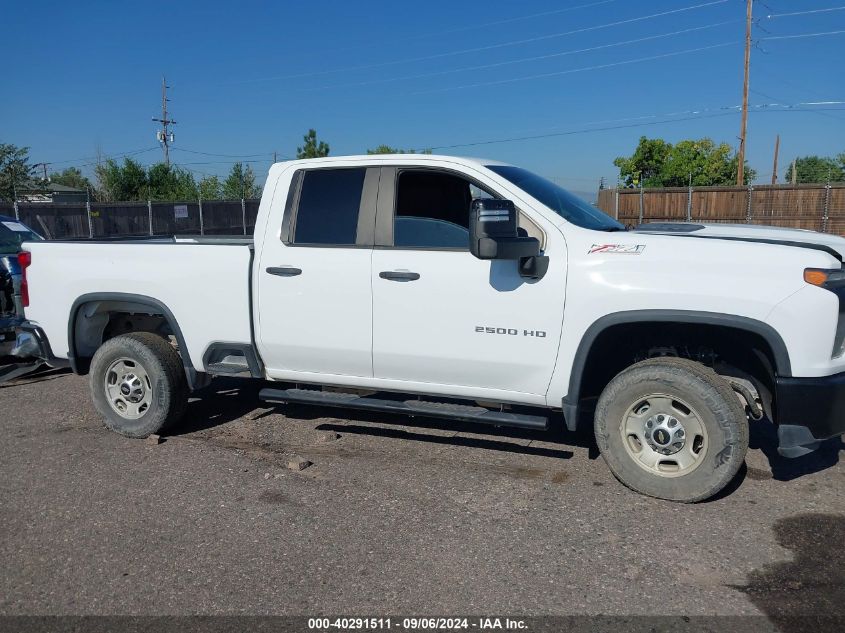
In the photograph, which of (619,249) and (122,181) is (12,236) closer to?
(619,249)

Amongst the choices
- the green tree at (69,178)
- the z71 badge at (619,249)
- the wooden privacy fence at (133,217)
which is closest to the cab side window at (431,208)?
the z71 badge at (619,249)

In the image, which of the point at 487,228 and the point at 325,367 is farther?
the point at 325,367

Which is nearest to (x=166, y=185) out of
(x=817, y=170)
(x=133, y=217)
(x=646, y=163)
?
(x=133, y=217)

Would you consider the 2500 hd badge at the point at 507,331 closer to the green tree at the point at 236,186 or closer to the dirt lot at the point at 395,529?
the dirt lot at the point at 395,529

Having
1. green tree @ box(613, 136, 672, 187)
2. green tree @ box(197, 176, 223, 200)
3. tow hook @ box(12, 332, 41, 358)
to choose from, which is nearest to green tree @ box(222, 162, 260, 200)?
green tree @ box(197, 176, 223, 200)

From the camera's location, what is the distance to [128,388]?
5754 millimetres

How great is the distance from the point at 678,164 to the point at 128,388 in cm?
4924

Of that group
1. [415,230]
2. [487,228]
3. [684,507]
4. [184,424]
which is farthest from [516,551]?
[184,424]

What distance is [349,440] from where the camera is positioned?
5.70m

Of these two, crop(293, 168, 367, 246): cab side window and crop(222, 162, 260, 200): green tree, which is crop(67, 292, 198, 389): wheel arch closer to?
crop(293, 168, 367, 246): cab side window

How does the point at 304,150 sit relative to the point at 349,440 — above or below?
above

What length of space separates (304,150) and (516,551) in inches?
1980

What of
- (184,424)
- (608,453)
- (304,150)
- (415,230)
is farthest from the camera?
(304,150)

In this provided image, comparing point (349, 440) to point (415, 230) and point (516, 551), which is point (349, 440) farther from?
point (516, 551)
